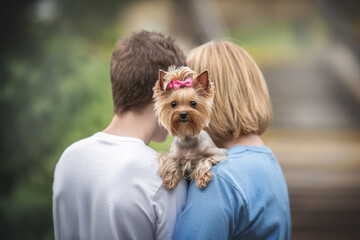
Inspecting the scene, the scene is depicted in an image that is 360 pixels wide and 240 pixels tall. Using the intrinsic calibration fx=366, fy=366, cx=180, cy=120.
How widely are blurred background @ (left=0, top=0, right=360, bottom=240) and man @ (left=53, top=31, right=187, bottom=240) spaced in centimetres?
328

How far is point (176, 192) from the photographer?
189 centimetres

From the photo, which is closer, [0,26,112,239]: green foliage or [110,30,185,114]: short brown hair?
[110,30,185,114]: short brown hair

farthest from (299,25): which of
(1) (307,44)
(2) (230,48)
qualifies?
(2) (230,48)

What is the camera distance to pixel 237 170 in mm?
1887

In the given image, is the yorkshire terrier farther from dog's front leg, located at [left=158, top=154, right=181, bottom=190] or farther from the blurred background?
the blurred background

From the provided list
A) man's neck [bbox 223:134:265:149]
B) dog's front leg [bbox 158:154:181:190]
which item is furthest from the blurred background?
dog's front leg [bbox 158:154:181:190]

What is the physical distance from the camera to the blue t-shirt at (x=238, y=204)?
5.85 feet

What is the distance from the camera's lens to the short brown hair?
6.60 feet

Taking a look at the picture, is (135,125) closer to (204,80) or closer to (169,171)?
(169,171)

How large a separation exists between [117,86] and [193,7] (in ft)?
31.5

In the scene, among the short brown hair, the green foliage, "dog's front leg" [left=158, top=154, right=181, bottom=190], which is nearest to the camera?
"dog's front leg" [left=158, top=154, right=181, bottom=190]

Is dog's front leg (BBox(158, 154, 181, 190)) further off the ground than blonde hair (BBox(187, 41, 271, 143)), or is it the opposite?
blonde hair (BBox(187, 41, 271, 143))

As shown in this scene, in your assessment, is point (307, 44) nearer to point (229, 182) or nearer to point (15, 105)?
point (15, 105)

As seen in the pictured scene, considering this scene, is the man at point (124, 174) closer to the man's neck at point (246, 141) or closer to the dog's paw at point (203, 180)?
the dog's paw at point (203, 180)
